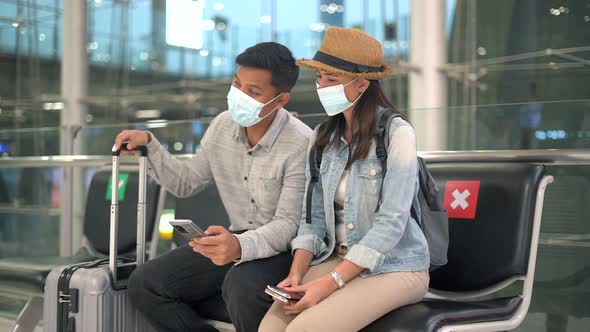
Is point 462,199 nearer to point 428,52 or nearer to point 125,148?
point 125,148

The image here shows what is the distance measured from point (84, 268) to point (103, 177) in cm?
108

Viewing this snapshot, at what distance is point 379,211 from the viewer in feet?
5.90

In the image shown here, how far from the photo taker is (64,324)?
223 cm

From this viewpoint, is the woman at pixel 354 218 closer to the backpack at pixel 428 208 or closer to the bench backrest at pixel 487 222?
the backpack at pixel 428 208

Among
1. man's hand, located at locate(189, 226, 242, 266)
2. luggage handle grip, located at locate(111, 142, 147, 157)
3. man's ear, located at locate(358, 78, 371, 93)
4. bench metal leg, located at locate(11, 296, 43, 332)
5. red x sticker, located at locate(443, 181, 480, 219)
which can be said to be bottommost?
bench metal leg, located at locate(11, 296, 43, 332)

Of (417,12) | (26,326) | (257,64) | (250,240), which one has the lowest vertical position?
(26,326)

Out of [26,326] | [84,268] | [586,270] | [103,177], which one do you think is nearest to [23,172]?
[103,177]

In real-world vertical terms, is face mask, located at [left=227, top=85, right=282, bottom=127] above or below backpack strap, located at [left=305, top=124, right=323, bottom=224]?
above

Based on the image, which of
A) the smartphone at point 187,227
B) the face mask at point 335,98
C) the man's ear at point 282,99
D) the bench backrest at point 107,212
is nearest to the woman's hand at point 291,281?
the smartphone at point 187,227

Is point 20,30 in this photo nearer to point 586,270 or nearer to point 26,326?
point 26,326

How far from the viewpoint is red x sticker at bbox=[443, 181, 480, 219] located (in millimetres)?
2053

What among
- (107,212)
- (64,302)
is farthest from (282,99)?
(107,212)

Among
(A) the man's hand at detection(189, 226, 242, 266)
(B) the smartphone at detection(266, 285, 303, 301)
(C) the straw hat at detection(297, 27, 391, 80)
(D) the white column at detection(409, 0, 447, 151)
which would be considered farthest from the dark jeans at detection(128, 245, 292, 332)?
(D) the white column at detection(409, 0, 447, 151)

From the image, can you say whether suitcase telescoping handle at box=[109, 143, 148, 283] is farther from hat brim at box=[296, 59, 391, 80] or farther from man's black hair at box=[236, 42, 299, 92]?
hat brim at box=[296, 59, 391, 80]
